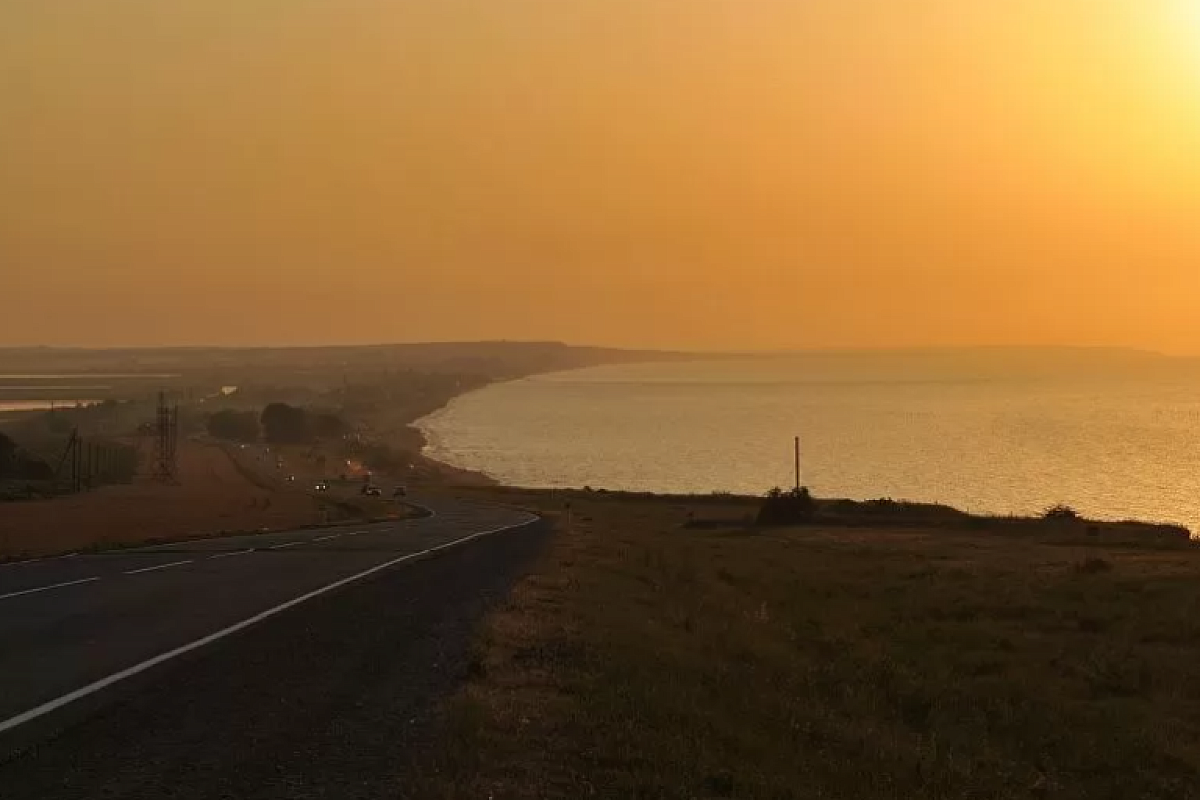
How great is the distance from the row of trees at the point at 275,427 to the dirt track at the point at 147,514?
85721mm

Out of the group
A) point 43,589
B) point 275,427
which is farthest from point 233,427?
point 43,589

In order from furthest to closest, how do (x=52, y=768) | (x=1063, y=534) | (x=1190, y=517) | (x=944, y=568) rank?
1. (x=1190, y=517)
2. (x=1063, y=534)
3. (x=944, y=568)
4. (x=52, y=768)

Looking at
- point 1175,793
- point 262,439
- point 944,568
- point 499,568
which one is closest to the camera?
point 1175,793

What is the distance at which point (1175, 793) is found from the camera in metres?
14.2

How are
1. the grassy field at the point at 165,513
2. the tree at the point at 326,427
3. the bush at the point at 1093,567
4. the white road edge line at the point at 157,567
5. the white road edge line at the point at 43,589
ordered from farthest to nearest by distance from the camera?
the tree at the point at 326,427, the grassy field at the point at 165,513, the bush at the point at 1093,567, the white road edge line at the point at 157,567, the white road edge line at the point at 43,589

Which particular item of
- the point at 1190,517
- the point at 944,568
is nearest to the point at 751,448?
the point at 1190,517

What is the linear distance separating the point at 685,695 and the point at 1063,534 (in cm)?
5409

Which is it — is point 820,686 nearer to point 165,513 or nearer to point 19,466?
point 165,513

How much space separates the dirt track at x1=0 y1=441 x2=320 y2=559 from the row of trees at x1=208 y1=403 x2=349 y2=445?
3375 inches

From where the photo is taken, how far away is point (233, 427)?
181750 mm

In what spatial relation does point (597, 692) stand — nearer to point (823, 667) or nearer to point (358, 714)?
point (358, 714)

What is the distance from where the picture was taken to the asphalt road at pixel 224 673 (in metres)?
8.59

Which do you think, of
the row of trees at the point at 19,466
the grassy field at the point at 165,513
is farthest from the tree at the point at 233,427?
the row of trees at the point at 19,466

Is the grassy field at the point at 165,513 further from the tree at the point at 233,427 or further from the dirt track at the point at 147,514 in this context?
the tree at the point at 233,427
